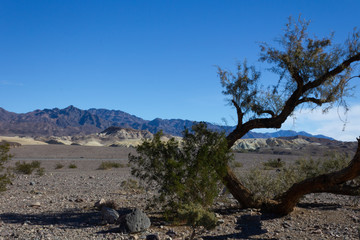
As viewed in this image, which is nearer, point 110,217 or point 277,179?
point 110,217

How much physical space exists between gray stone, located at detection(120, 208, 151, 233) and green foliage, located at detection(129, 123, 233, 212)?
2.85 ft

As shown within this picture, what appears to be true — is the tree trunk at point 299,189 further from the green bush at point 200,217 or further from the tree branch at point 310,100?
the green bush at point 200,217

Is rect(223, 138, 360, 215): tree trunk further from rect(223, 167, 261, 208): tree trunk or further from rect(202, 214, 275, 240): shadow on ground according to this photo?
rect(202, 214, 275, 240): shadow on ground

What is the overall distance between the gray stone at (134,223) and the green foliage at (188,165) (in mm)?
869

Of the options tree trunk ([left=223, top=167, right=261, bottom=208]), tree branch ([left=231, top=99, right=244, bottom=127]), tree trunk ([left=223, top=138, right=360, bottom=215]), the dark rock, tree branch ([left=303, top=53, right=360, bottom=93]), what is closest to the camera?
the dark rock

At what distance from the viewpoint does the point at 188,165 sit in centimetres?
1005

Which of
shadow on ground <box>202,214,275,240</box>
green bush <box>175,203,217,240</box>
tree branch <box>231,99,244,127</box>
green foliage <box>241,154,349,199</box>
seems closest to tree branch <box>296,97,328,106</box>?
tree branch <box>231,99,244,127</box>

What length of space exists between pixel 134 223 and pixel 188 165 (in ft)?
6.96

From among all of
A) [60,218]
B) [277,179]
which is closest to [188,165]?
[60,218]

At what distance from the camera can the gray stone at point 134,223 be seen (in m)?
8.99

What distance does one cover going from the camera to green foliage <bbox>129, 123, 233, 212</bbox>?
31.7 feet

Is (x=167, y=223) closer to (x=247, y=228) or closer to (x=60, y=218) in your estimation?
(x=247, y=228)

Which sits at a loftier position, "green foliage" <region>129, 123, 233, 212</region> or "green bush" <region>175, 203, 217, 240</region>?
"green foliage" <region>129, 123, 233, 212</region>

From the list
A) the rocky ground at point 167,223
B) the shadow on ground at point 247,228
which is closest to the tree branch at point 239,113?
the rocky ground at point 167,223
